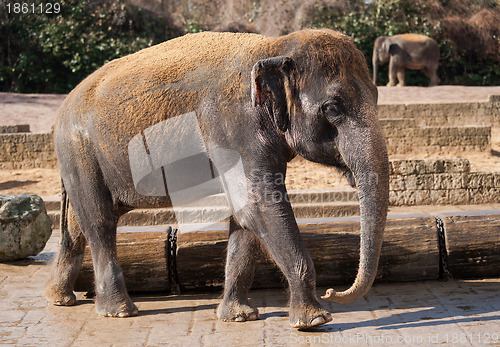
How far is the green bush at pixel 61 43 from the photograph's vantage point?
907 inches

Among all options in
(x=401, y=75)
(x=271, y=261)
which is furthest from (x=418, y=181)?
(x=401, y=75)

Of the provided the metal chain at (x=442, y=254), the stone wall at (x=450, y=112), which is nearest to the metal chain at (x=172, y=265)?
the metal chain at (x=442, y=254)

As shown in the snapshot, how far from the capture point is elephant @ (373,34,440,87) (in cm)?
2306

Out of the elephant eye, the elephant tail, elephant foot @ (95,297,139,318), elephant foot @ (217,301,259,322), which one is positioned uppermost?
the elephant eye

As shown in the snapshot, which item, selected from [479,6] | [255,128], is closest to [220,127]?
[255,128]

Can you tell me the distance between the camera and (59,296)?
548cm

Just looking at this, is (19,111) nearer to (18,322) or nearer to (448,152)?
(448,152)

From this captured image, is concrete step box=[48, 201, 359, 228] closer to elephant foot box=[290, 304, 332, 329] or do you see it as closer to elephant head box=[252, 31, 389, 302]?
elephant foot box=[290, 304, 332, 329]

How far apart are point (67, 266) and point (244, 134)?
6.53 feet

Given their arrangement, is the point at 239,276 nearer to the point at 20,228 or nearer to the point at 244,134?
the point at 244,134

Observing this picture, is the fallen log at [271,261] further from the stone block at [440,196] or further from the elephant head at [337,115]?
the stone block at [440,196]

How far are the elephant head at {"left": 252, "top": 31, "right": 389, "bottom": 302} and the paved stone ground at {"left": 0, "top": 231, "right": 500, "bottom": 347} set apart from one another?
547 millimetres

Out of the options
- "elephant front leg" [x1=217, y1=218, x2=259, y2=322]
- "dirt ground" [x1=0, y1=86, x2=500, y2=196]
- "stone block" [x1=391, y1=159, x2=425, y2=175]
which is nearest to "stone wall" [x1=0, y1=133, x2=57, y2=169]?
"dirt ground" [x1=0, y1=86, x2=500, y2=196]

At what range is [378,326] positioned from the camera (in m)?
4.68
